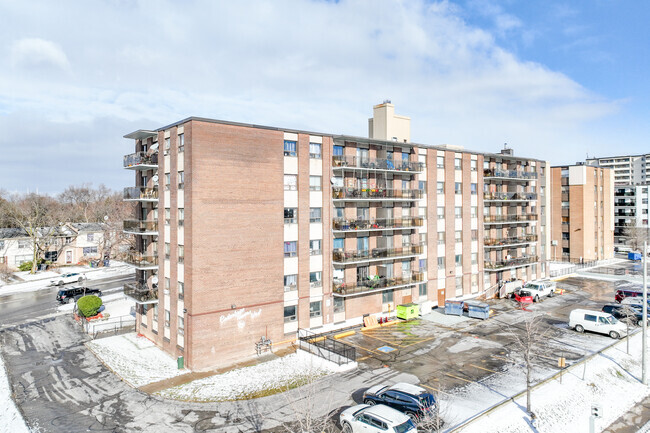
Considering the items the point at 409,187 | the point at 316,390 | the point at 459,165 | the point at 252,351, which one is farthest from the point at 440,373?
the point at 459,165

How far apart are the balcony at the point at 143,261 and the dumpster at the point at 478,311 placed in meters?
27.8

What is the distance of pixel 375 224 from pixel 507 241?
21.4 meters

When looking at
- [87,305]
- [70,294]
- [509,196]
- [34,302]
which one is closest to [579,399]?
[509,196]

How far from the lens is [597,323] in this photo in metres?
33.5

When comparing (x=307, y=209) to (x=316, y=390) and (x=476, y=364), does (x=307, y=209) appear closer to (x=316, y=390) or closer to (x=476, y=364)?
(x=316, y=390)

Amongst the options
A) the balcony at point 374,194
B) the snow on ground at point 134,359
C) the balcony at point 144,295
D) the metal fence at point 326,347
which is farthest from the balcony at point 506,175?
the snow on ground at point 134,359

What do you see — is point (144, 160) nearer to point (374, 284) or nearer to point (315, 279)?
point (315, 279)

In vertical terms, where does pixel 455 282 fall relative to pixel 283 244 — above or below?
below

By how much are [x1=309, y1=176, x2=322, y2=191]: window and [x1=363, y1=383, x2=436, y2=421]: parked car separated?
55.0ft

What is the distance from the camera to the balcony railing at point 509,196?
48109mm

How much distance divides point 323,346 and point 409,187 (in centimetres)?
1830

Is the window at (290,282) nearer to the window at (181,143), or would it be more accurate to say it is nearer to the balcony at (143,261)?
the balcony at (143,261)

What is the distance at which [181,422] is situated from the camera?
20547 mm

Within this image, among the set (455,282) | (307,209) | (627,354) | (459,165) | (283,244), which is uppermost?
(459,165)
